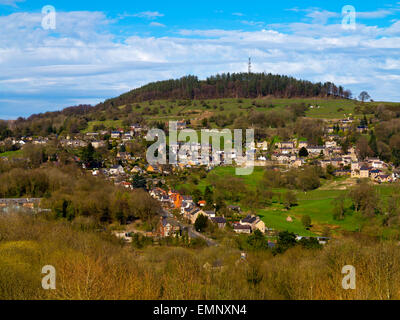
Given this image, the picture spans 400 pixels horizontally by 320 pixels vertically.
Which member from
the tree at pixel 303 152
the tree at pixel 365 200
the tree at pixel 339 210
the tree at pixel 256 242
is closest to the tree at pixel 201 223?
the tree at pixel 256 242

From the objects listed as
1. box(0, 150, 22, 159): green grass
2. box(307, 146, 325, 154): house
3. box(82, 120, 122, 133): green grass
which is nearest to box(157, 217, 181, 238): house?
box(0, 150, 22, 159): green grass

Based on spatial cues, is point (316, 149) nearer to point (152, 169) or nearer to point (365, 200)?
point (152, 169)

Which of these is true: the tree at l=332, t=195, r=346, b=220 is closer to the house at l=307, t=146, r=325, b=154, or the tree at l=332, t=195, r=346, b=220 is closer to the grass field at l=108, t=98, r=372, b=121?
the house at l=307, t=146, r=325, b=154

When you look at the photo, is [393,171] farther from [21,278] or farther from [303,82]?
[303,82]

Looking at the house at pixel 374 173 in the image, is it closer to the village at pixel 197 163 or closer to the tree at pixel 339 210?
the village at pixel 197 163

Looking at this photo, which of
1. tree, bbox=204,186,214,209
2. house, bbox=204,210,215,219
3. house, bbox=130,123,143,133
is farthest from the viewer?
house, bbox=130,123,143,133
